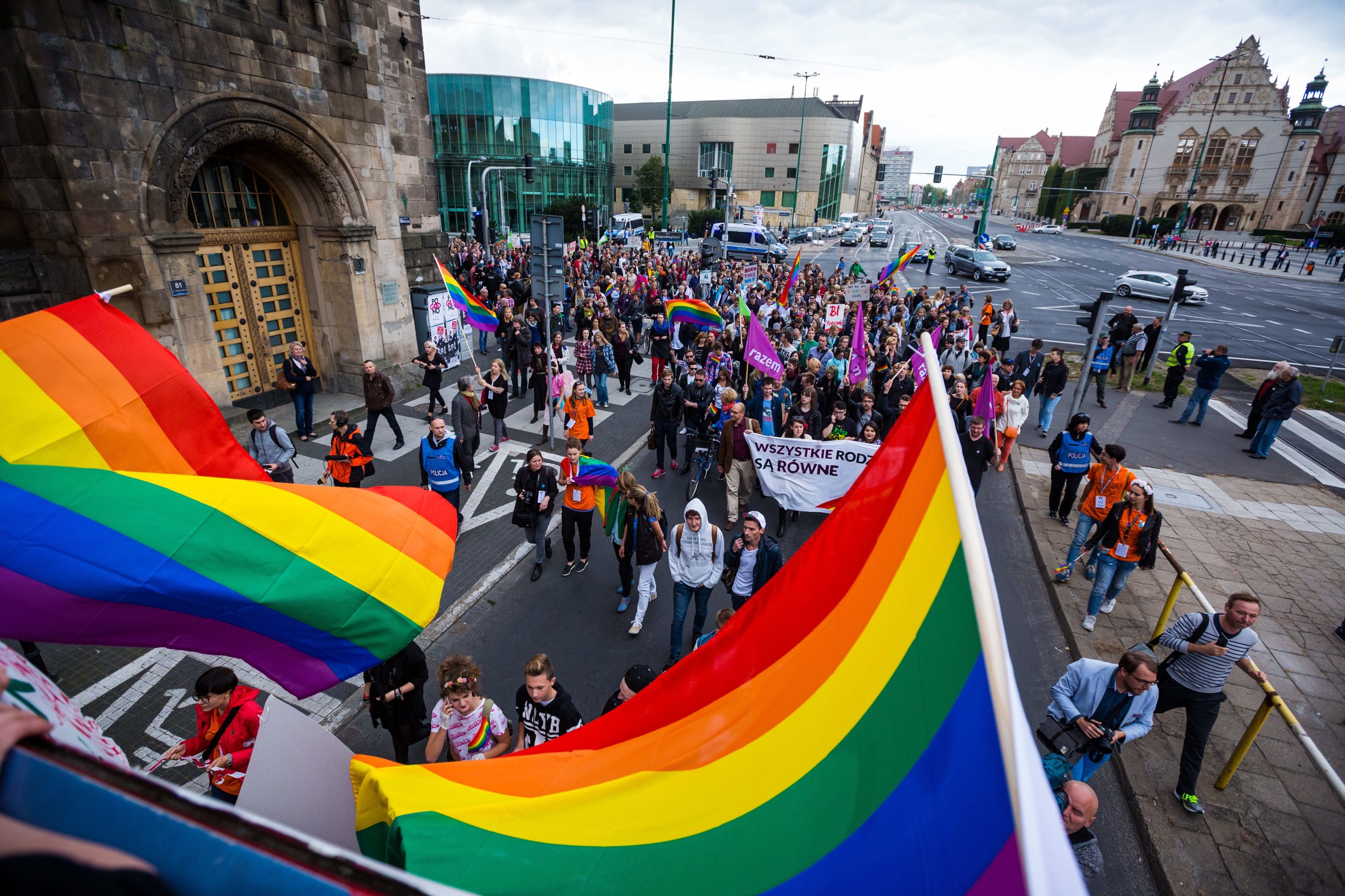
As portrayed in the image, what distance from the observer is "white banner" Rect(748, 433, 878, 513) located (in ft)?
26.5

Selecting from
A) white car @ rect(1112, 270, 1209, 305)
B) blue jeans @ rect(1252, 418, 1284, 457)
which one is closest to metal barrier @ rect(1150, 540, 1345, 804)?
blue jeans @ rect(1252, 418, 1284, 457)

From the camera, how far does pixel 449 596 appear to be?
7.36 metres

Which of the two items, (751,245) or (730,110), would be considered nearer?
(751,245)

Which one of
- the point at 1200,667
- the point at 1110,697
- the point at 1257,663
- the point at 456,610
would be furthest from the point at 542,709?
the point at 1257,663

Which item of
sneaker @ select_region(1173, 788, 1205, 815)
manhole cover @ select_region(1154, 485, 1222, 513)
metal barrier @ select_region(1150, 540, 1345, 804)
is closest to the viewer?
metal barrier @ select_region(1150, 540, 1345, 804)

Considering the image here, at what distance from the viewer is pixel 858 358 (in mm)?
11102

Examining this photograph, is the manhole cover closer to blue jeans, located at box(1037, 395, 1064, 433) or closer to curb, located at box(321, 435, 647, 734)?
blue jeans, located at box(1037, 395, 1064, 433)

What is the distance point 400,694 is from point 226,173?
39.8ft

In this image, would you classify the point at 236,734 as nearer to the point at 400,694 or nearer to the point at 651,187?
the point at 400,694

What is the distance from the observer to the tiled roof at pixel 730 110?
3280 inches

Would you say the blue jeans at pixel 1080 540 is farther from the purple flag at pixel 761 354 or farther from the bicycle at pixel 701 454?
the bicycle at pixel 701 454

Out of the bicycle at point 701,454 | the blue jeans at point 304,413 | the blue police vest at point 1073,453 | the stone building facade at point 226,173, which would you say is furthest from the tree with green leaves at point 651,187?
the blue police vest at point 1073,453

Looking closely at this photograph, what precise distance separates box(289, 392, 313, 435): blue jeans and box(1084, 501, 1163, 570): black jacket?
12.0 m

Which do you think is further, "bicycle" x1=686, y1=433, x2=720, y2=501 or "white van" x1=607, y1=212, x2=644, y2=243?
"white van" x1=607, y1=212, x2=644, y2=243
